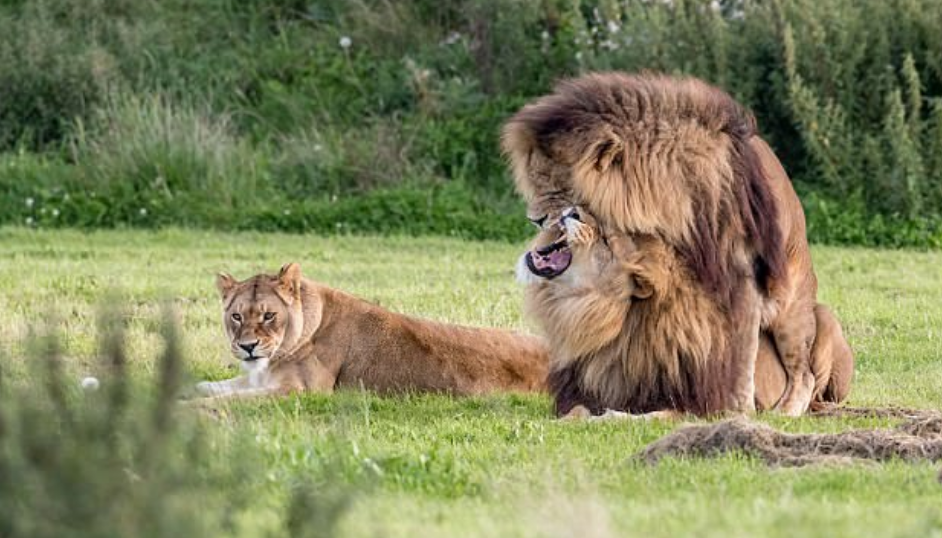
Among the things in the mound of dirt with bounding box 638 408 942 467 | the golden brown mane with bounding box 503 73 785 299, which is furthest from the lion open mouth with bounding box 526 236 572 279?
the mound of dirt with bounding box 638 408 942 467

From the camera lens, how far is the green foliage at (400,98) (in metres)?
16.6

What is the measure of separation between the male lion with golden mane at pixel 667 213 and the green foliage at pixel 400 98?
27.0ft

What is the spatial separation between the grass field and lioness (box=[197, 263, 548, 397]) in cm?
32

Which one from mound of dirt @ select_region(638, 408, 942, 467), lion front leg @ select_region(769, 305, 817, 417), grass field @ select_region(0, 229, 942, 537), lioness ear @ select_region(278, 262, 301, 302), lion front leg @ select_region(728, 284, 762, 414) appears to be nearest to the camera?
grass field @ select_region(0, 229, 942, 537)

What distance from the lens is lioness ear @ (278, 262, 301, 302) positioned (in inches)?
363

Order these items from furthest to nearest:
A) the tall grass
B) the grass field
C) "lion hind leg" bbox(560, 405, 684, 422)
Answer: the tall grass < "lion hind leg" bbox(560, 405, 684, 422) < the grass field

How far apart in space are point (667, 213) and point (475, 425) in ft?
3.94

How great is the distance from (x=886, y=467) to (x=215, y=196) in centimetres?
1106

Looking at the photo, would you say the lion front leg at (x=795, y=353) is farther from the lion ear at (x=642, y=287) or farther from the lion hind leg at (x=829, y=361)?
the lion ear at (x=642, y=287)

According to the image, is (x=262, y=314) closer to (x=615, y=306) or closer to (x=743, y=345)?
(x=615, y=306)

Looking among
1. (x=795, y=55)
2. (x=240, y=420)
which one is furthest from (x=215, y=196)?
(x=240, y=420)

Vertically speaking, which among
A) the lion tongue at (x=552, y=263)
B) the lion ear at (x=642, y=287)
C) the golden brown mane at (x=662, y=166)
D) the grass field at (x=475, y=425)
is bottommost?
the grass field at (x=475, y=425)

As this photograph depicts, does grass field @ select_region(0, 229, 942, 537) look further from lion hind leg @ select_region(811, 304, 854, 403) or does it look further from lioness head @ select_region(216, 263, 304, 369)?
lioness head @ select_region(216, 263, 304, 369)

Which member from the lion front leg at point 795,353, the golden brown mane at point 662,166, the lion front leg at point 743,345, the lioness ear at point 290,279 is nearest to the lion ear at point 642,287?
the golden brown mane at point 662,166
